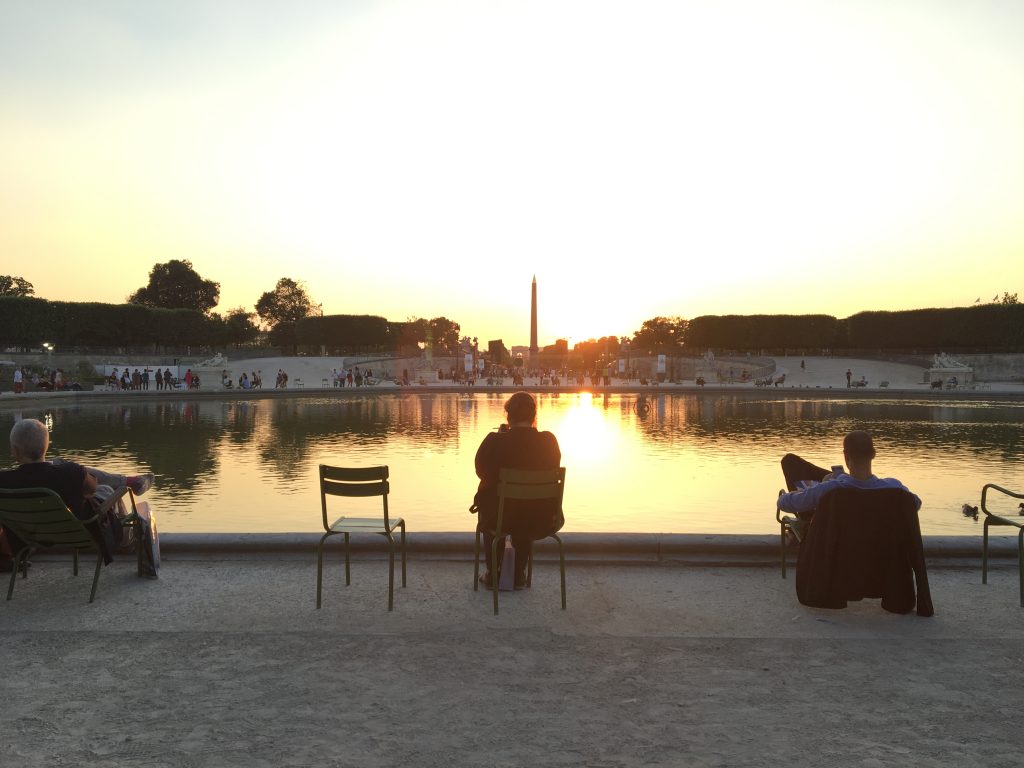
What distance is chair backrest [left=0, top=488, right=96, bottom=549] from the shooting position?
185 inches

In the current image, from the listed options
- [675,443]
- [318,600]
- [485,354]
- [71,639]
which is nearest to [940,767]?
[318,600]

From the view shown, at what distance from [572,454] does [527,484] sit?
11.7m

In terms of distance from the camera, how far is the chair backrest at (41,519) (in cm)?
471

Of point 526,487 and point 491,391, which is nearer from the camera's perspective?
point 526,487

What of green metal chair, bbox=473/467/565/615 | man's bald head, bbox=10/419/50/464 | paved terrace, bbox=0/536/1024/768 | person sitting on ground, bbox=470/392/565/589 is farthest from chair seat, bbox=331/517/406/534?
man's bald head, bbox=10/419/50/464

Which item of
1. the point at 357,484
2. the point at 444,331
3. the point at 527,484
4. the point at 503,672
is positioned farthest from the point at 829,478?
the point at 444,331

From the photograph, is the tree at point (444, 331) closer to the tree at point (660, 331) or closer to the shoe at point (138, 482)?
the tree at point (660, 331)

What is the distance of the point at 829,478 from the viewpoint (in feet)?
16.8

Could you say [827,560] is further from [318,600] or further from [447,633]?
[318,600]

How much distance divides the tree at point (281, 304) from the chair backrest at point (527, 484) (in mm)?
103789

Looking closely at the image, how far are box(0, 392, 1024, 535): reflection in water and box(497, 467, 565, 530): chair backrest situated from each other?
15.4ft

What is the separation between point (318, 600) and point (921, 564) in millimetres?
3734

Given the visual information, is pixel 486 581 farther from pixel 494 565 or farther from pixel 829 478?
pixel 829 478

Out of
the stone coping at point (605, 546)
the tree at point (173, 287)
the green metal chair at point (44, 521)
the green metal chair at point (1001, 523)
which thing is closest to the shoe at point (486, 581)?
the stone coping at point (605, 546)
